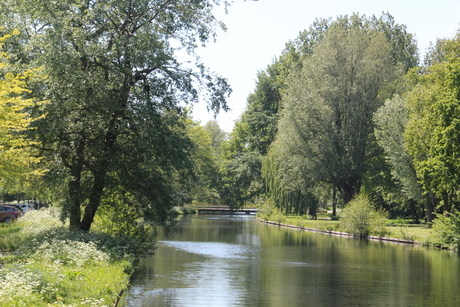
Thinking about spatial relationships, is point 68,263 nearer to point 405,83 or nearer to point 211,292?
point 211,292

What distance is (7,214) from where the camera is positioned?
40.0m

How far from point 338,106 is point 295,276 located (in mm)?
29346

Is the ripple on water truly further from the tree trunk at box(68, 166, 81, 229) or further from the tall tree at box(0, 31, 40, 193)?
the tall tree at box(0, 31, 40, 193)

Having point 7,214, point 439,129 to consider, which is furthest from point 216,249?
point 7,214

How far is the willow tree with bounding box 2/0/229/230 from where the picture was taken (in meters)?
21.7

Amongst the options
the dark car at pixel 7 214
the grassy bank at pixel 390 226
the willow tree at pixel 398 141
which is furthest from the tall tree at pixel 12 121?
the willow tree at pixel 398 141

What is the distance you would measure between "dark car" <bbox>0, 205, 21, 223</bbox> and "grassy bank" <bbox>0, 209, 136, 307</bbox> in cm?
1609

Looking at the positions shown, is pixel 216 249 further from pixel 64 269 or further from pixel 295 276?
pixel 64 269

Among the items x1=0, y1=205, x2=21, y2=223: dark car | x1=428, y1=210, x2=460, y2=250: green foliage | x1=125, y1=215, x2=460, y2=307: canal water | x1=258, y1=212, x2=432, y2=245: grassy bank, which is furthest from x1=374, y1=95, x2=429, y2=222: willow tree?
x1=0, y1=205, x2=21, y2=223: dark car

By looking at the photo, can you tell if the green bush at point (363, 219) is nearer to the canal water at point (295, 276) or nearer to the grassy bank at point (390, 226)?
the grassy bank at point (390, 226)

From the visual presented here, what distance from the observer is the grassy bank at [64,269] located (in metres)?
11.2

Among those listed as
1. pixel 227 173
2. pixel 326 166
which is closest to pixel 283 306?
pixel 326 166

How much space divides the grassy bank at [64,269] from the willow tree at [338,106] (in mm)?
27855

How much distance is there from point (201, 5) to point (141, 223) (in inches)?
406
